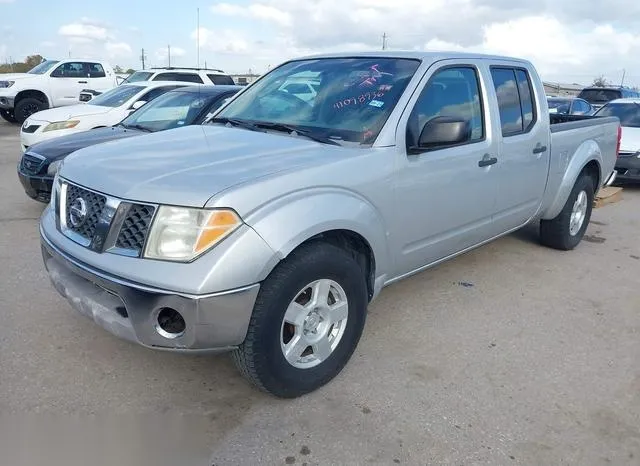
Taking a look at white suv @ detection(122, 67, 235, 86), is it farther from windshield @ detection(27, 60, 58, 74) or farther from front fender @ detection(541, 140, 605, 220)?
front fender @ detection(541, 140, 605, 220)

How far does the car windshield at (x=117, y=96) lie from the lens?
8.98 meters

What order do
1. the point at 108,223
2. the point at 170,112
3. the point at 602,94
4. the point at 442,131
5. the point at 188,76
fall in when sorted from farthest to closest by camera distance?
the point at 602,94 → the point at 188,76 → the point at 170,112 → the point at 442,131 → the point at 108,223

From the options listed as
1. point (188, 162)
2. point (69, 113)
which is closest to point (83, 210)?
point (188, 162)

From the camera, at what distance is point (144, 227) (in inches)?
98.3

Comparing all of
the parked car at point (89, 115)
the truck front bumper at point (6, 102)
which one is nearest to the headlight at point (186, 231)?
the parked car at point (89, 115)

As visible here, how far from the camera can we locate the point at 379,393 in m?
3.04

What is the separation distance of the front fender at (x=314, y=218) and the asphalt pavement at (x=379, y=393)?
83 centimetres

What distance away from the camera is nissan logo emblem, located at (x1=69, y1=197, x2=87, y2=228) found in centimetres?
277

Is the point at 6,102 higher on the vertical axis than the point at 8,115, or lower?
higher

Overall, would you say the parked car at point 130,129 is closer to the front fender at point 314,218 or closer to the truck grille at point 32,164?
the truck grille at point 32,164

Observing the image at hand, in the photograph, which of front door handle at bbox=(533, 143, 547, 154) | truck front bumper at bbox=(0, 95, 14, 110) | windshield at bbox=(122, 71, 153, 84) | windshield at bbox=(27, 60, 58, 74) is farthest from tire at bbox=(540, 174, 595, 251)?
windshield at bbox=(27, 60, 58, 74)

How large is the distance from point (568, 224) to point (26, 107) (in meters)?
15.4

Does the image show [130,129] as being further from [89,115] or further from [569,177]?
[569,177]

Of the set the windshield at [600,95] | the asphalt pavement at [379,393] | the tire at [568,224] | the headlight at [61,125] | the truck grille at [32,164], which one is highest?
the windshield at [600,95]
